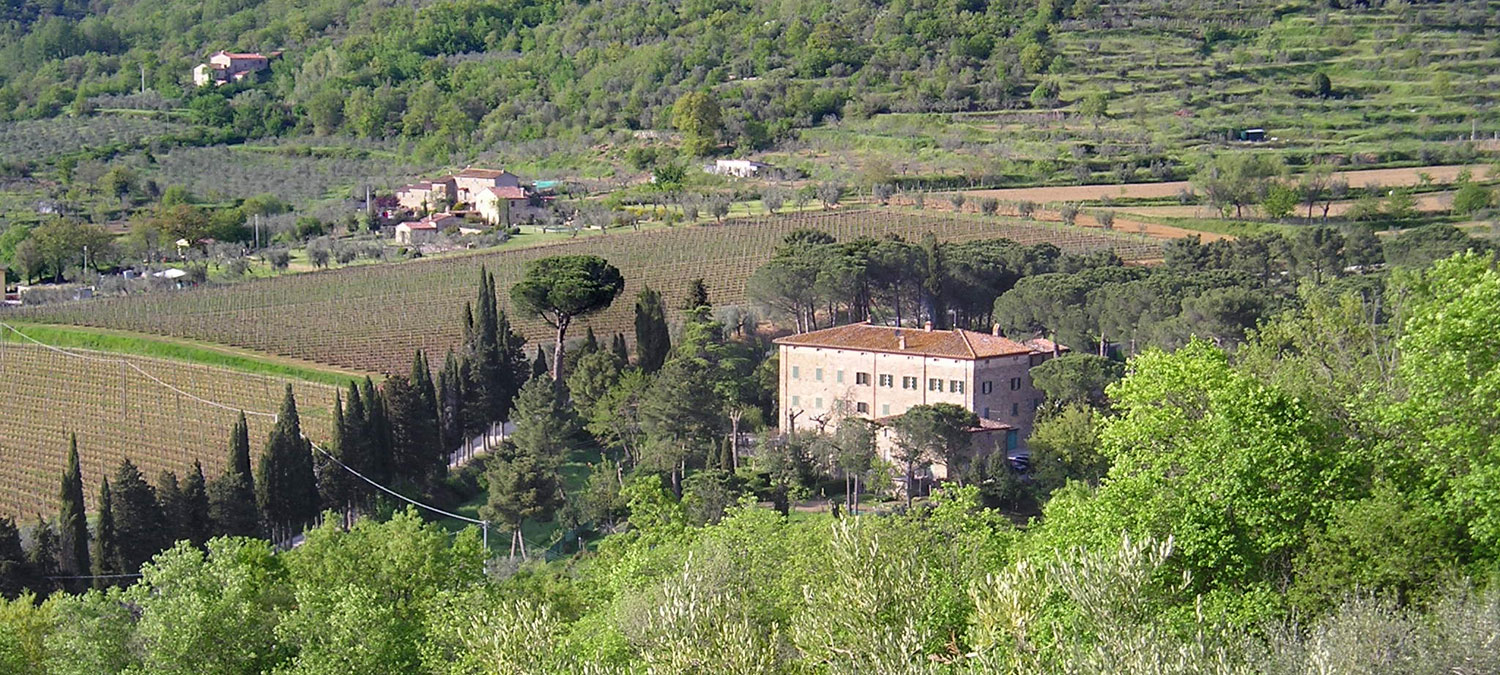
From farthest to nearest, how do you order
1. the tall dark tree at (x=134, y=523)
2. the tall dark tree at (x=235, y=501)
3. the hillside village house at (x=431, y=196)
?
the hillside village house at (x=431, y=196), the tall dark tree at (x=235, y=501), the tall dark tree at (x=134, y=523)

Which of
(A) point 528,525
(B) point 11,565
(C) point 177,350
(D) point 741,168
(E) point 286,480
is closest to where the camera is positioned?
(B) point 11,565

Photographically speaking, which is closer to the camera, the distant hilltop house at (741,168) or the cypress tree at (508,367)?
the cypress tree at (508,367)

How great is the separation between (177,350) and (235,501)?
15297 millimetres

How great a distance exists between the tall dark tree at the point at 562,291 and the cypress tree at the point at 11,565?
15.2 metres

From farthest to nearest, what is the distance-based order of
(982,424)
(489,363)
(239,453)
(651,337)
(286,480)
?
(651,337)
(489,363)
(982,424)
(286,480)
(239,453)

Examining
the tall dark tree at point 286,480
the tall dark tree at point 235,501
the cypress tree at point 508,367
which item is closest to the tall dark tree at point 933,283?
the cypress tree at point 508,367

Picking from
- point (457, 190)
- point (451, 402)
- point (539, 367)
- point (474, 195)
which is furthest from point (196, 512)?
point (457, 190)

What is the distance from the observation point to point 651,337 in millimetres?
40531

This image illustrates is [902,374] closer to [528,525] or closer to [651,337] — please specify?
[651,337]

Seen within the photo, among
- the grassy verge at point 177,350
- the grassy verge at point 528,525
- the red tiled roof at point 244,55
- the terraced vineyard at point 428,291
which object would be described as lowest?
the grassy verge at point 528,525

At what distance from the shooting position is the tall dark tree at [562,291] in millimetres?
41438

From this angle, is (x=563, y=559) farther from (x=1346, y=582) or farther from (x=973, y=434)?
(x=1346, y=582)

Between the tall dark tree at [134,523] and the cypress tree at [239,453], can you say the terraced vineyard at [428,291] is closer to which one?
the cypress tree at [239,453]

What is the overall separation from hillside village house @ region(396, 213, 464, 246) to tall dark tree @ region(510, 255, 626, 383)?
18464mm
